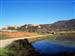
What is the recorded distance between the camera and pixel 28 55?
17016 millimetres

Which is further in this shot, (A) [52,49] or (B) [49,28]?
(B) [49,28]

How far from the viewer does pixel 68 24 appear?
302 ft

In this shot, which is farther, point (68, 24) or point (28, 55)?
point (68, 24)

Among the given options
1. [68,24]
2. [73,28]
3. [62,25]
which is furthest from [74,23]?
[62,25]

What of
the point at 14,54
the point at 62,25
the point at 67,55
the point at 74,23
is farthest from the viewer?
the point at 62,25

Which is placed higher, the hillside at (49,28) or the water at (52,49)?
the hillside at (49,28)

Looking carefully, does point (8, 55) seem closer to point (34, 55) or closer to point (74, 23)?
point (34, 55)

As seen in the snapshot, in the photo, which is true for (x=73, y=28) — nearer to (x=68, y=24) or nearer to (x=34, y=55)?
(x=68, y=24)

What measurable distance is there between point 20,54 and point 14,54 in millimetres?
588

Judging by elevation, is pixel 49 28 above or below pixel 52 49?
above

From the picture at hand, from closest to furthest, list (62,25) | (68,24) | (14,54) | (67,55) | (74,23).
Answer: (67,55) < (14,54) < (74,23) < (68,24) < (62,25)

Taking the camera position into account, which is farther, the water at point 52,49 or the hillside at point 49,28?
the hillside at point 49,28

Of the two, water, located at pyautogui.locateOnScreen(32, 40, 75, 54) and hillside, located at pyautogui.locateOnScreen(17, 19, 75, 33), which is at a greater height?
hillside, located at pyautogui.locateOnScreen(17, 19, 75, 33)

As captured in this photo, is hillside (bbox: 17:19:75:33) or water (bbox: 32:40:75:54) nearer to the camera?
water (bbox: 32:40:75:54)
